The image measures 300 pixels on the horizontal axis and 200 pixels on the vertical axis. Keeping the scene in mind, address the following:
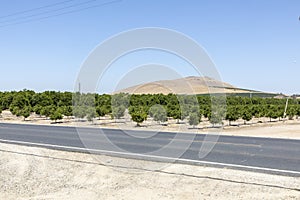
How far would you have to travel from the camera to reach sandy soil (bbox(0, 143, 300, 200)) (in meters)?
7.35

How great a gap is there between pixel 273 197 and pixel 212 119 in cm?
2141

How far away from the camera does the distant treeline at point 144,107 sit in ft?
89.6

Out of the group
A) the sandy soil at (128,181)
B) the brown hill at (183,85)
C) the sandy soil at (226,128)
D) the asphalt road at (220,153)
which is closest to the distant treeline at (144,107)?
the sandy soil at (226,128)

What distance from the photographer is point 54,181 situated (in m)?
8.71

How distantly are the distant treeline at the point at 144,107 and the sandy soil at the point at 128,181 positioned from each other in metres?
6.00

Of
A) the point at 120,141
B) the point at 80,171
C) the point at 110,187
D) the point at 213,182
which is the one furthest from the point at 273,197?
the point at 120,141

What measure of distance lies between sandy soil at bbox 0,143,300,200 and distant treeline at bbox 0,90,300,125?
6003 mm

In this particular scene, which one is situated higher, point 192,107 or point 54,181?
point 192,107

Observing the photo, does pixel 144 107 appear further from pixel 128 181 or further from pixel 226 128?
pixel 128 181

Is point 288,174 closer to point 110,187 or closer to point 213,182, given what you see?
point 213,182

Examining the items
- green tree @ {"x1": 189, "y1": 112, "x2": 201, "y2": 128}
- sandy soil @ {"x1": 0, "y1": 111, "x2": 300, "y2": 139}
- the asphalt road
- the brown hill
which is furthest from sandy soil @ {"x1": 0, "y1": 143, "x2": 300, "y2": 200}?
green tree @ {"x1": 189, "y1": 112, "x2": 201, "y2": 128}

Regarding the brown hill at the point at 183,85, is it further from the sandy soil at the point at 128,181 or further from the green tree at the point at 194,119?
the green tree at the point at 194,119

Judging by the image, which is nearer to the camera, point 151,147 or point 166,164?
point 166,164

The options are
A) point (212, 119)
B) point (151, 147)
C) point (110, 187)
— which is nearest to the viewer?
point (110, 187)
